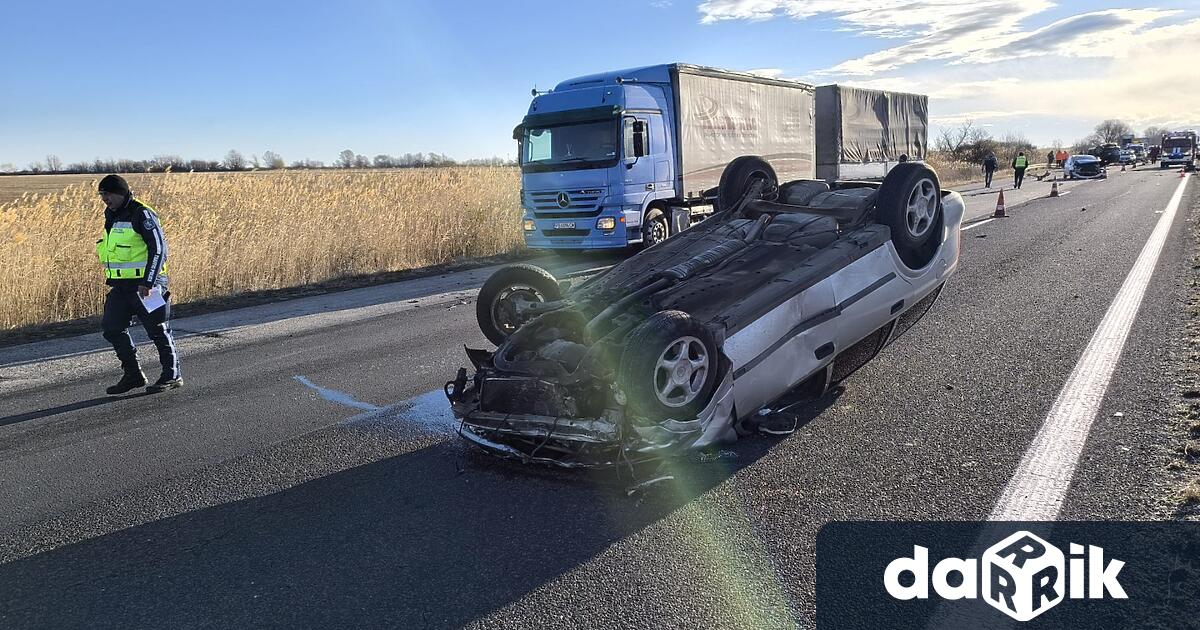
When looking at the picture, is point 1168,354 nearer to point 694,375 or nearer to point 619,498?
point 694,375

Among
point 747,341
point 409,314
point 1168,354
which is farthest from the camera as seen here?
point 409,314

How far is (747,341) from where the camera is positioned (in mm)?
3957

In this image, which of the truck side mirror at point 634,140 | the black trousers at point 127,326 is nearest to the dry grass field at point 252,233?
the truck side mirror at point 634,140

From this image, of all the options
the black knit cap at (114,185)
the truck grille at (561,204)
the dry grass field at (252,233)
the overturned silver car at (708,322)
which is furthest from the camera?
the truck grille at (561,204)

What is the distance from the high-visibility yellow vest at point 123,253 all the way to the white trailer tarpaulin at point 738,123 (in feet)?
30.5

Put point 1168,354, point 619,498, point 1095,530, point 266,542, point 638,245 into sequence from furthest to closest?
1. point 638,245
2. point 1168,354
3. point 619,498
4. point 266,542
5. point 1095,530

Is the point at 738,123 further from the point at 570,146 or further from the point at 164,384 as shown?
the point at 164,384

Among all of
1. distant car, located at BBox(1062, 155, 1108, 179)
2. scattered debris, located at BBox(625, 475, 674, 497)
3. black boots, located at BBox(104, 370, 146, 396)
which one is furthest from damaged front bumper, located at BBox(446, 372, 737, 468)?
distant car, located at BBox(1062, 155, 1108, 179)

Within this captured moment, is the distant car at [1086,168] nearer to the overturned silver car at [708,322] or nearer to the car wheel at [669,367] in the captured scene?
the overturned silver car at [708,322]

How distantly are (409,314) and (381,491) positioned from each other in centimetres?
530

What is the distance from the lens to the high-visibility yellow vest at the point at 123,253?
580 centimetres

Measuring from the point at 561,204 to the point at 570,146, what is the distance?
1.02 meters

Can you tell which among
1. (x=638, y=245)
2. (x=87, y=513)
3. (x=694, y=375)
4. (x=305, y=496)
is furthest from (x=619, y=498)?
(x=638, y=245)

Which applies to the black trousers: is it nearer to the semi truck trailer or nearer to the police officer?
the police officer
